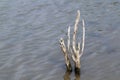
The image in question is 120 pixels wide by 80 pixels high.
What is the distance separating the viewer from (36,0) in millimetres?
18984

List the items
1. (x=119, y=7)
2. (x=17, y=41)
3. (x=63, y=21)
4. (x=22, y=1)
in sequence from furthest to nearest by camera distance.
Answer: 1. (x=22, y=1)
2. (x=119, y=7)
3. (x=63, y=21)
4. (x=17, y=41)

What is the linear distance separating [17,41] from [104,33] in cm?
384

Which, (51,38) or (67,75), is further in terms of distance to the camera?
(51,38)

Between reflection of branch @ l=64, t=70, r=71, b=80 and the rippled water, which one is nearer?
reflection of branch @ l=64, t=70, r=71, b=80

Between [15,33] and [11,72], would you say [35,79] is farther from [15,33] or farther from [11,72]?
[15,33]

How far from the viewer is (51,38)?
13.9 meters

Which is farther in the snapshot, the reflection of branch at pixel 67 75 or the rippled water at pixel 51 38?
the rippled water at pixel 51 38

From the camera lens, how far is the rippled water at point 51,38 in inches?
446

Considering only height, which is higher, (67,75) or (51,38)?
(67,75)

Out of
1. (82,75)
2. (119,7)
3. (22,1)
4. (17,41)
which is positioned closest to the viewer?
(82,75)

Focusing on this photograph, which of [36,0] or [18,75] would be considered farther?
[36,0]

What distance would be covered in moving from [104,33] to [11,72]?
469cm

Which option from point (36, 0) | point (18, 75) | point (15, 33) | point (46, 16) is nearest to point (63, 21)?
point (46, 16)

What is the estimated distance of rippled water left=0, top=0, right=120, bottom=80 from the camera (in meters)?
11.3
